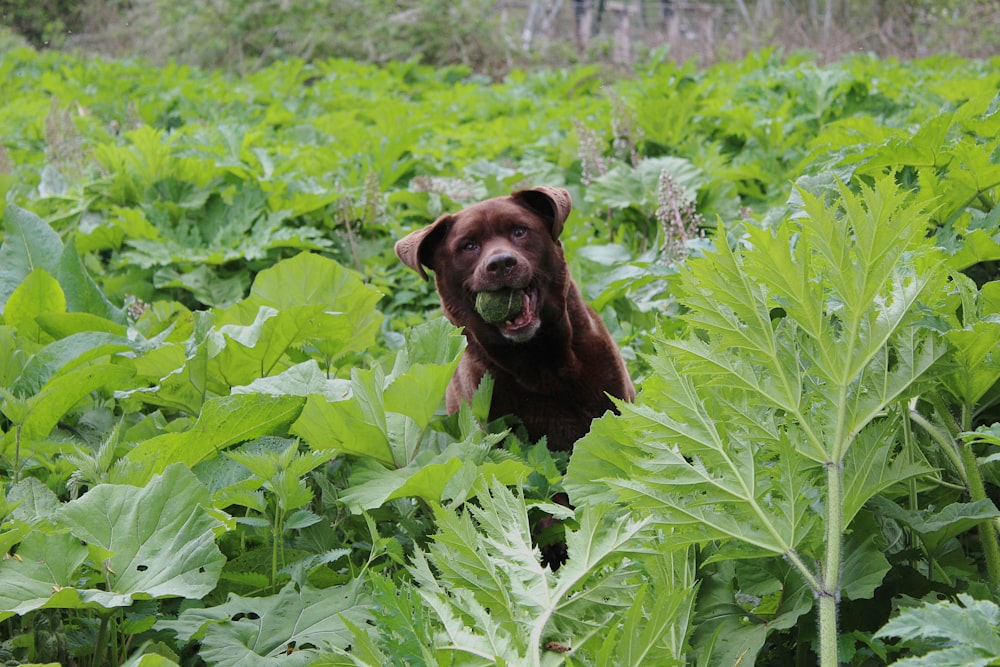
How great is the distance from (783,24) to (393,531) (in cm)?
1714

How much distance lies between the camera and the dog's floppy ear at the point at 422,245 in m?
3.67

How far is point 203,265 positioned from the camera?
514cm

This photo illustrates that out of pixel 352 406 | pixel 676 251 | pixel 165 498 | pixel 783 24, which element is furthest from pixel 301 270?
pixel 783 24

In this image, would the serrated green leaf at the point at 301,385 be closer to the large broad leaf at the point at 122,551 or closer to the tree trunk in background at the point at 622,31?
the large broad leaf at the point at 122,551

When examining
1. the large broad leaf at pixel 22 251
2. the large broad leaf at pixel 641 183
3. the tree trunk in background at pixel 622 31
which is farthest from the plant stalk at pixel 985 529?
the tree trunk in background at pixel 622 31

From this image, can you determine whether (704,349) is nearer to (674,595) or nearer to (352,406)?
(674,595)

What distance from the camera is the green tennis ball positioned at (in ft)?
11.1

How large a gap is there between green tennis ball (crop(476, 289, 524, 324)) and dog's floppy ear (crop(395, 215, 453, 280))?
386mm

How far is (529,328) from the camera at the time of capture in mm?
3332

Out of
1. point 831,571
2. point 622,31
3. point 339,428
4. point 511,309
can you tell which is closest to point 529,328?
point 511,309

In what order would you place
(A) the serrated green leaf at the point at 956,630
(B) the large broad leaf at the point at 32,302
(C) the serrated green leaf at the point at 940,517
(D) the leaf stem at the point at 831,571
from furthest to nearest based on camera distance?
(B) the large broad leaf at the point at 32,302
(C) the serrated green leaf at the point at 940,517
(D) the leaf stem at the point at 831,571
(A) the serrated green leaf at the point at 956,630

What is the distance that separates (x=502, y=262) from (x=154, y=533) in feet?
5.22

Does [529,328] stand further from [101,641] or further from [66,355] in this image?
[101,641]

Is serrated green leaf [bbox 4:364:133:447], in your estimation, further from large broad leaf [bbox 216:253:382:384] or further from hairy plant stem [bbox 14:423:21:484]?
large broad leaf [bbox 216:253:382:384]
